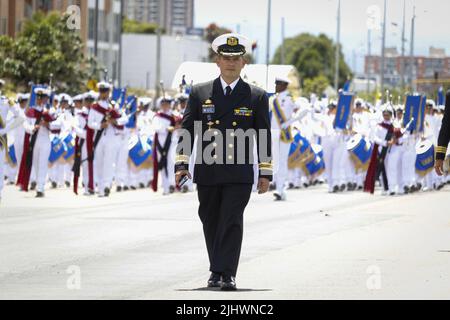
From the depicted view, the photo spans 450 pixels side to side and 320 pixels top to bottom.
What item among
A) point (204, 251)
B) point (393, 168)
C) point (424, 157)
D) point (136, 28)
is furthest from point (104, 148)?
point (136, 28)

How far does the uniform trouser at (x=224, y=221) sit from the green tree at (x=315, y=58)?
127201 mm

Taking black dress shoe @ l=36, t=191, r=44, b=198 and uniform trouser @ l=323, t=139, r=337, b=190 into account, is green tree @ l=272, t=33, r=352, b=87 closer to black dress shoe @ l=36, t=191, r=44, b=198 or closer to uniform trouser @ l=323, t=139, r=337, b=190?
uniform trouser @ l=323, t=139, r=337, b=190

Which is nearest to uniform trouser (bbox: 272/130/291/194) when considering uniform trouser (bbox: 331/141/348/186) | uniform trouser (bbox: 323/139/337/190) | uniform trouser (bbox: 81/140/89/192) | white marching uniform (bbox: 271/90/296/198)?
white marching uniform (bbox: 271/90/296/198)

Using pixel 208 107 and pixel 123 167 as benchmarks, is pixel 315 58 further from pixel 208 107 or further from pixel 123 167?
pixel 208 107

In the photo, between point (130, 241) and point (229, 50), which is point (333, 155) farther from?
point (229, 50)

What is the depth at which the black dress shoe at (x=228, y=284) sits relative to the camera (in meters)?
11.8

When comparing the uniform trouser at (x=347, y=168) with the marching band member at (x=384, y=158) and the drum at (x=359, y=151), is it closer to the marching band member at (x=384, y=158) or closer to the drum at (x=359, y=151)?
the drum at (x=359, y=151)

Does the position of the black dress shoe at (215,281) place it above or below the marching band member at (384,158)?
above

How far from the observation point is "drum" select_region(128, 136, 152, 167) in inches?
1272

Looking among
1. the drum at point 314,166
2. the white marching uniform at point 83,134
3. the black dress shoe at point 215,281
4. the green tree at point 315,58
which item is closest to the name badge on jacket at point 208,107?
the black dress shoe at point 215,281

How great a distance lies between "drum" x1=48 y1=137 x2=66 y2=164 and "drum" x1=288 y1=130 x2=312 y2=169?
16.8 ft

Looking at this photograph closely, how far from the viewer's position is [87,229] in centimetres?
1856

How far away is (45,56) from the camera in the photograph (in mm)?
50156

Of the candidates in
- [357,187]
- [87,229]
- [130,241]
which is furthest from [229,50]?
[357,187]
